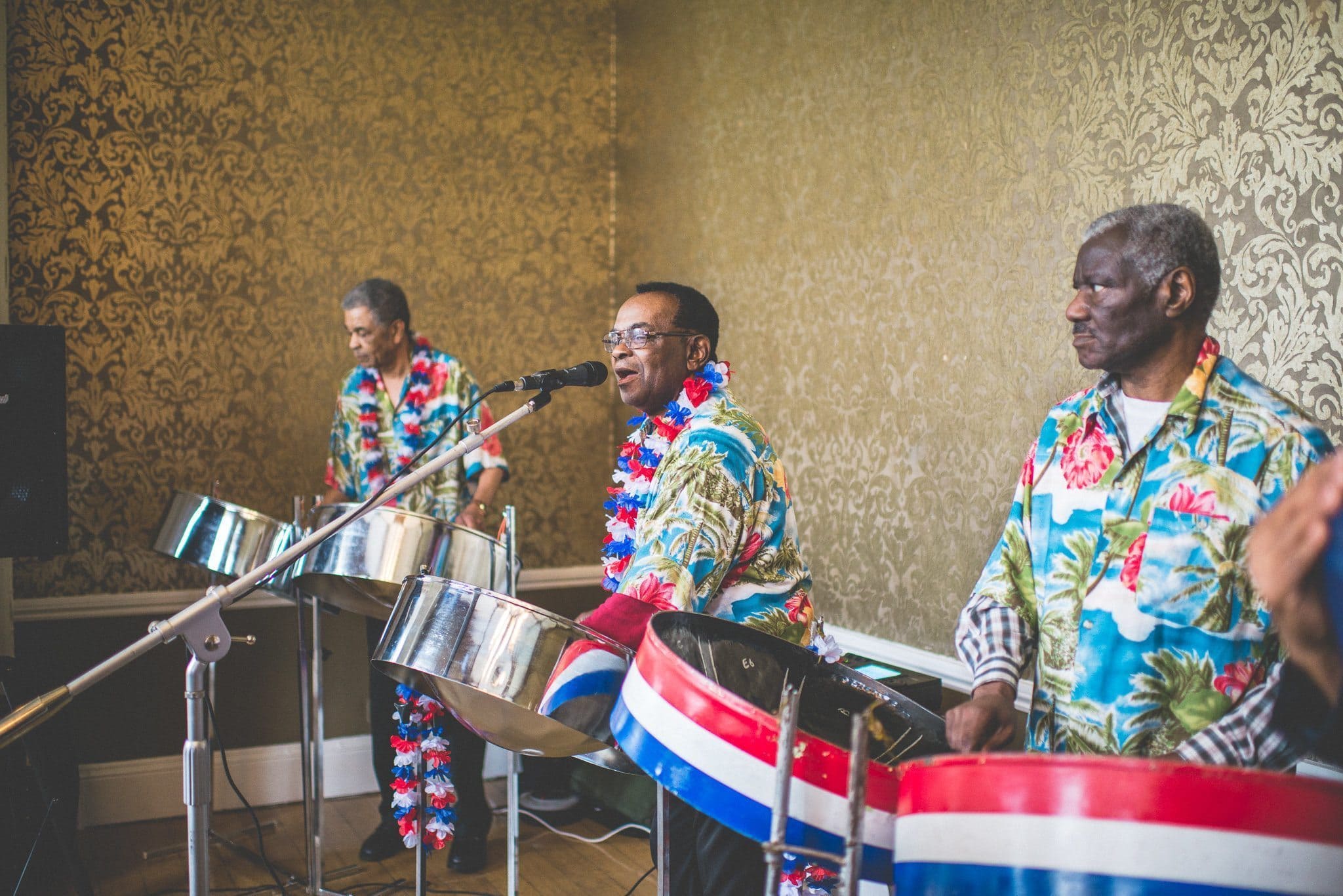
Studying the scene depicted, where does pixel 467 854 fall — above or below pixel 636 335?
below

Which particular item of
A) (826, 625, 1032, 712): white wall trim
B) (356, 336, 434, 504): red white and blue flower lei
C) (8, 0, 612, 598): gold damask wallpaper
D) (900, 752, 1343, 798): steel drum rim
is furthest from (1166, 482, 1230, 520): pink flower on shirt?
(8, 0, 612, 598): gold damask wallpaper

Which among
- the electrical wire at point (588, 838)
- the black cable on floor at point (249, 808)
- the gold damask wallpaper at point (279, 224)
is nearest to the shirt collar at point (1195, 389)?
the black cable on floor at point (249, 808)

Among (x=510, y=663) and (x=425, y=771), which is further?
(x=425, y=771)

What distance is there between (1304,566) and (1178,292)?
24.4 inches

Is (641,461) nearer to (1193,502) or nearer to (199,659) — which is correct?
(199,659)

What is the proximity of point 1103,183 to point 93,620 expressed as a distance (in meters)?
2.77

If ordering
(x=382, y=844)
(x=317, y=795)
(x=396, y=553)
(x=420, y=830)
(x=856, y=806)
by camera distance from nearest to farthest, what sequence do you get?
(x=856, y=806), (x=396, y=553), (x=420, y=830), (x=317, y=795), (x=382, y=844)

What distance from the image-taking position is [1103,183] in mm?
1991

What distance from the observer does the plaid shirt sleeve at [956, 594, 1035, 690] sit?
Result: 128 centimetres

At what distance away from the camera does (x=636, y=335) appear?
1.77 metres

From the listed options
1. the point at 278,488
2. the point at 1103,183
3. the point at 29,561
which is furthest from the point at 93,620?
the point at 1103,183

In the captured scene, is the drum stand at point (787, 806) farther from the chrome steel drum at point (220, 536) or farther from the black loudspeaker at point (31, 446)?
the black loudspeaker at point (31, 446)

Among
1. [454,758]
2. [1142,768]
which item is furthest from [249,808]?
[1142,768]

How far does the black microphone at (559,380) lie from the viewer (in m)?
1.64
